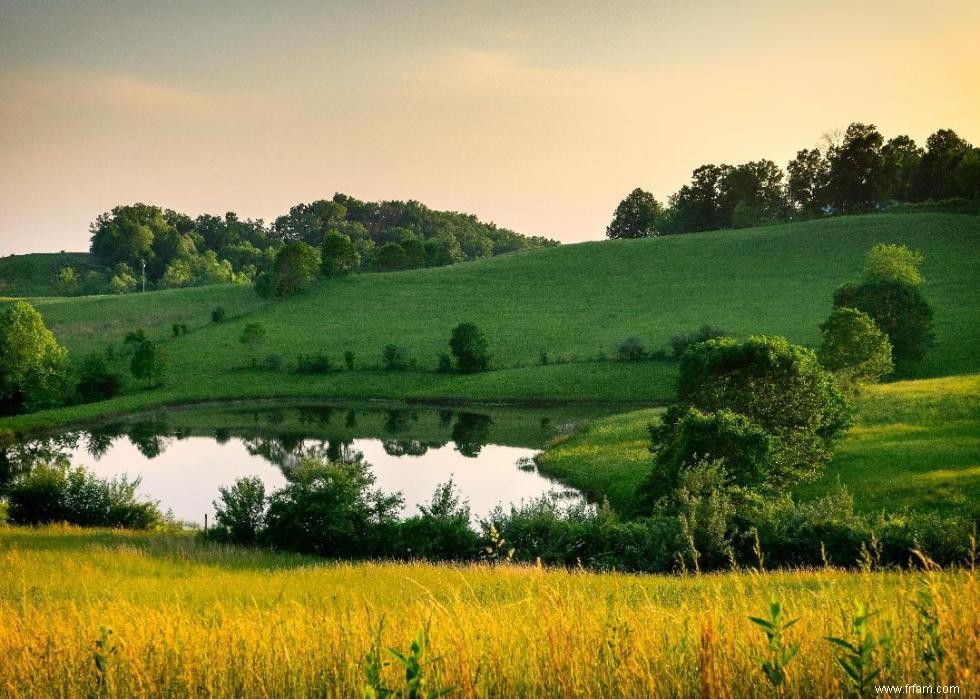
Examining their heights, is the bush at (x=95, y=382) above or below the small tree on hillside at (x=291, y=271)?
below

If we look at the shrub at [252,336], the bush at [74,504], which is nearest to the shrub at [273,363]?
the shrub at [252,336]

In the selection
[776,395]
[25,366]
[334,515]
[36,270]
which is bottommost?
[334,515]

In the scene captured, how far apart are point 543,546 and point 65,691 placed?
48.7 ft

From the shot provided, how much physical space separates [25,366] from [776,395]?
186 ft

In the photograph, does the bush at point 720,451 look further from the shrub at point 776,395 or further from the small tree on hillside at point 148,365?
the small tree on hillside at point 148,365

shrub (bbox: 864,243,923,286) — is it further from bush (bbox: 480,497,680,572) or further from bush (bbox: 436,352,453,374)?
bush (bbox: 480,497,680,572)

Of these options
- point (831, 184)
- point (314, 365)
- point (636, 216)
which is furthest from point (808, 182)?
point (314, 365)

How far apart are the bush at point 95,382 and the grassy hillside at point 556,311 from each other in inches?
150

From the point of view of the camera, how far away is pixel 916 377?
59.6m

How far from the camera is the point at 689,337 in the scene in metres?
69.5

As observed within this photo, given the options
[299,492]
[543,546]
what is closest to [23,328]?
[299,492]

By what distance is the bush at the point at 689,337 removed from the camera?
67750 millimetres

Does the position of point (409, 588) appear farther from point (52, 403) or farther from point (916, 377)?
point (52, 403)

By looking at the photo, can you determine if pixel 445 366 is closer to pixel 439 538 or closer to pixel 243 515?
pixel 243 515
